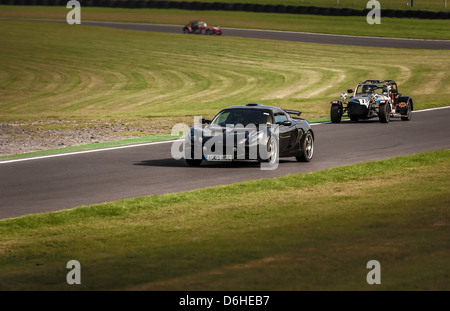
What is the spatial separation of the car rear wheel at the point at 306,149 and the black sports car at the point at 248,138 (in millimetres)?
23

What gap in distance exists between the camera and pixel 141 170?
17.5m

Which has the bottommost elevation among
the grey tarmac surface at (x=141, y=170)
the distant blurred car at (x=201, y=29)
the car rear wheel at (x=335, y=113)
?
the grey tarmac surface at (x=141, y=170)

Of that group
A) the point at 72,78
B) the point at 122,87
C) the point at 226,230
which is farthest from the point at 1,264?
the point at 72,78

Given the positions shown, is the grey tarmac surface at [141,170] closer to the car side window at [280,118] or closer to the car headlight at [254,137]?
the car headlight at [254,137]

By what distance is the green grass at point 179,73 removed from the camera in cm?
3878

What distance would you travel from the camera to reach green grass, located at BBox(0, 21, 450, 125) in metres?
38.8

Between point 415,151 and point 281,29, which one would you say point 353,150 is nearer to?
point 415,151

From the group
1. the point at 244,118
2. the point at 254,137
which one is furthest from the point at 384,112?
→ the point at 254,137

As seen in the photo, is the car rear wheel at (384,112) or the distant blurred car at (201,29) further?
the distant blurred car at (201,29)

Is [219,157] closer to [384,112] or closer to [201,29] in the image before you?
[384,112]

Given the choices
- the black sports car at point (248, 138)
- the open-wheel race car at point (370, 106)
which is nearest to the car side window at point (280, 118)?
the black sports car at point (248, 138)

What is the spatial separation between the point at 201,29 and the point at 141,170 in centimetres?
5038

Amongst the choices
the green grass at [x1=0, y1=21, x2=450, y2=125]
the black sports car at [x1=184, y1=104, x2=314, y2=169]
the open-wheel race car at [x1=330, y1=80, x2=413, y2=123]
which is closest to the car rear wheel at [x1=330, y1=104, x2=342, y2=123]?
the open-wheel race car at [x1=330, y1=80, x2=413, y2=123]

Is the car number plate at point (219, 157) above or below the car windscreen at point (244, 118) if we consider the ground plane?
below
